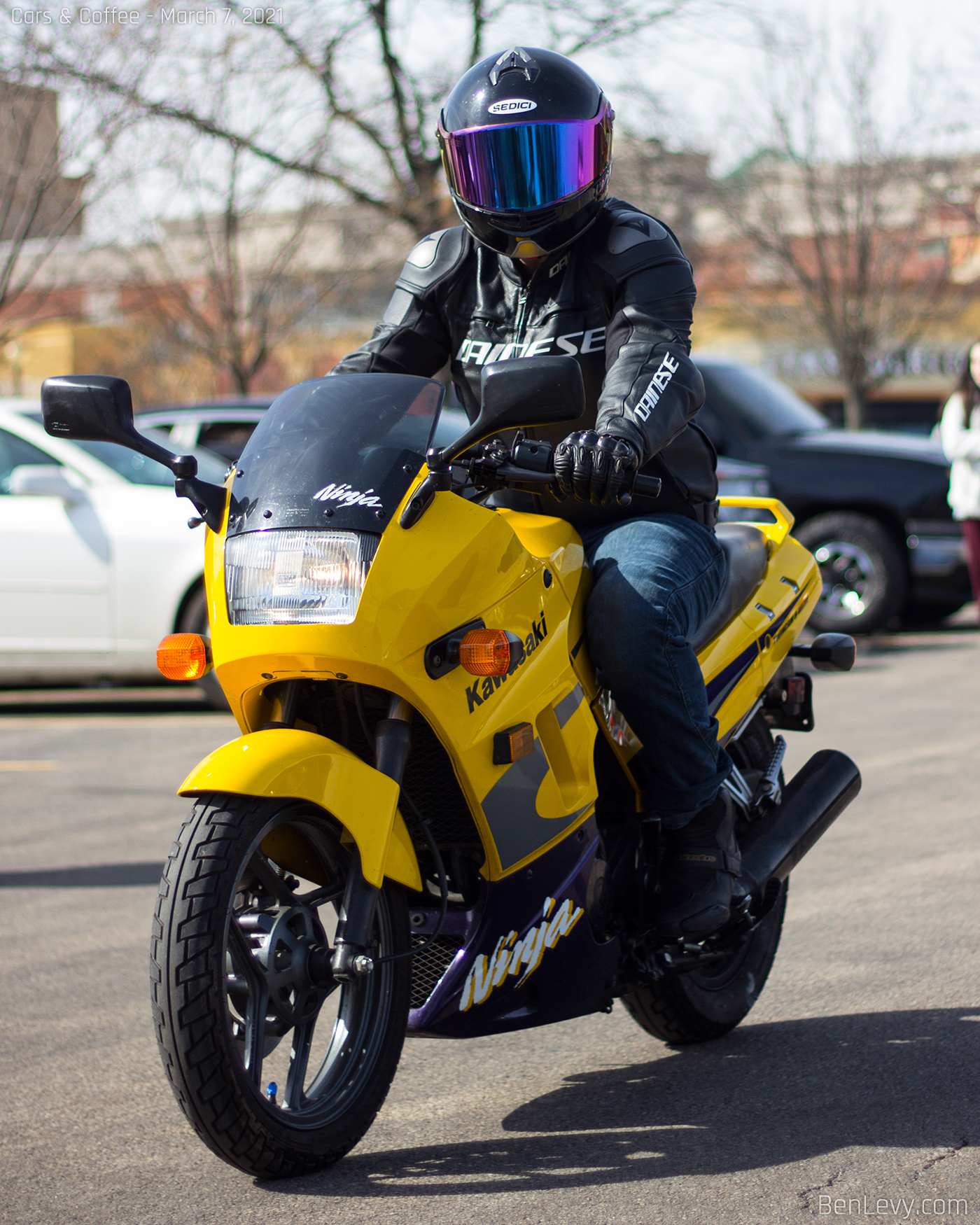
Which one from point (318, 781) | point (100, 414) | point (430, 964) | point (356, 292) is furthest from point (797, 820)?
point (356, 292)

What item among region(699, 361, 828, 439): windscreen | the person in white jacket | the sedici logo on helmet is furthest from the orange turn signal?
region(699, 361, 828, 439): windscreen

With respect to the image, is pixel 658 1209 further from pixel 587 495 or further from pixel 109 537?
pixel 109 537

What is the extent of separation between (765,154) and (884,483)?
15.4m

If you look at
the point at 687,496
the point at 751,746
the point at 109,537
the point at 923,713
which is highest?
the point at 687,496

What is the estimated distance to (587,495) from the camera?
9.51ft

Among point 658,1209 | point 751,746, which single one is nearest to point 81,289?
point 751,746

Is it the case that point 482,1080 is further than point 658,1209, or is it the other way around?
point 482,1080

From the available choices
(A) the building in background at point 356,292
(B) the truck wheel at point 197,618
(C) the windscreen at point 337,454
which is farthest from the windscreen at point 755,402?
(C) the windscreen at point 337,454

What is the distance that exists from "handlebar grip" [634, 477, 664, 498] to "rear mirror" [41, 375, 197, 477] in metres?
0.90

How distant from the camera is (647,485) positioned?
2.98 m

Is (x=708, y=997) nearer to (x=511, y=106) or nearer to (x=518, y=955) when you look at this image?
(x=518, y=955)

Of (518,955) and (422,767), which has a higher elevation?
(422,767)

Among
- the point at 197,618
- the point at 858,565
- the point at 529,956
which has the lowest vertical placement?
the point at 858,565

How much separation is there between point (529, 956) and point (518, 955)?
0.10ft
